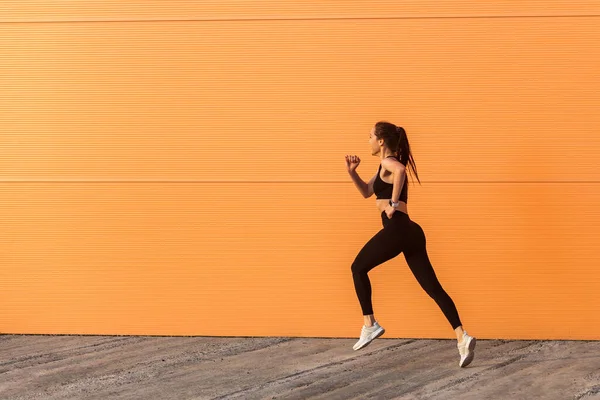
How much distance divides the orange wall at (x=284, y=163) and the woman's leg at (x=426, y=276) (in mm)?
950

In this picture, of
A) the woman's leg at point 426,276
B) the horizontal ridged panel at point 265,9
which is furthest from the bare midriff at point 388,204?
the horizontal ridged panel at point 265,9

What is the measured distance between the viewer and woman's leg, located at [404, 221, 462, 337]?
6.66 m

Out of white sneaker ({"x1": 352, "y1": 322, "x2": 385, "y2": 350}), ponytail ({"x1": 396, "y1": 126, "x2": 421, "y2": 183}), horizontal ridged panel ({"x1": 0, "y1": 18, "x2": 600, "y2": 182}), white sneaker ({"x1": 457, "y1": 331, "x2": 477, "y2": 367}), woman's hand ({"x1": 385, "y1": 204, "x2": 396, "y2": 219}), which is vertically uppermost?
horizontal ridged panel ({"x1": 0, "y1": 18, "x2": 600, "y2": 182})

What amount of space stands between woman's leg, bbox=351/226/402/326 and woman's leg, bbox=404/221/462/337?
0.11 m

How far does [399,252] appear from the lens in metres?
6.71

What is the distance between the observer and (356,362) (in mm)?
6758

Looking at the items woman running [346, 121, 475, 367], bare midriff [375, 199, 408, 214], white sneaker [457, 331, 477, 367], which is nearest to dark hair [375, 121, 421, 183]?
woman running [346, 121, 475, 367]

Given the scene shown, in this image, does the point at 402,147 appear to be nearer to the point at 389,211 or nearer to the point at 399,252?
the point at 389,211

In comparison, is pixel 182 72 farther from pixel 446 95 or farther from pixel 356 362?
pixel 356 362

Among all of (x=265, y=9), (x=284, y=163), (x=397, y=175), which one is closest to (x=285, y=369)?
(x=397, y=175)

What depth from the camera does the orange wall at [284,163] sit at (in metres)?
7.55

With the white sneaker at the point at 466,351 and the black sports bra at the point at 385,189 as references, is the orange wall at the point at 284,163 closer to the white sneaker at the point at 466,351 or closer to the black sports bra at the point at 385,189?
the black sports bra at the point at 385,189

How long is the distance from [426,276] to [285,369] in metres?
1.24

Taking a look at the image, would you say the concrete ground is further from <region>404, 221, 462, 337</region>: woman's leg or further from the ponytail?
the ponytail
